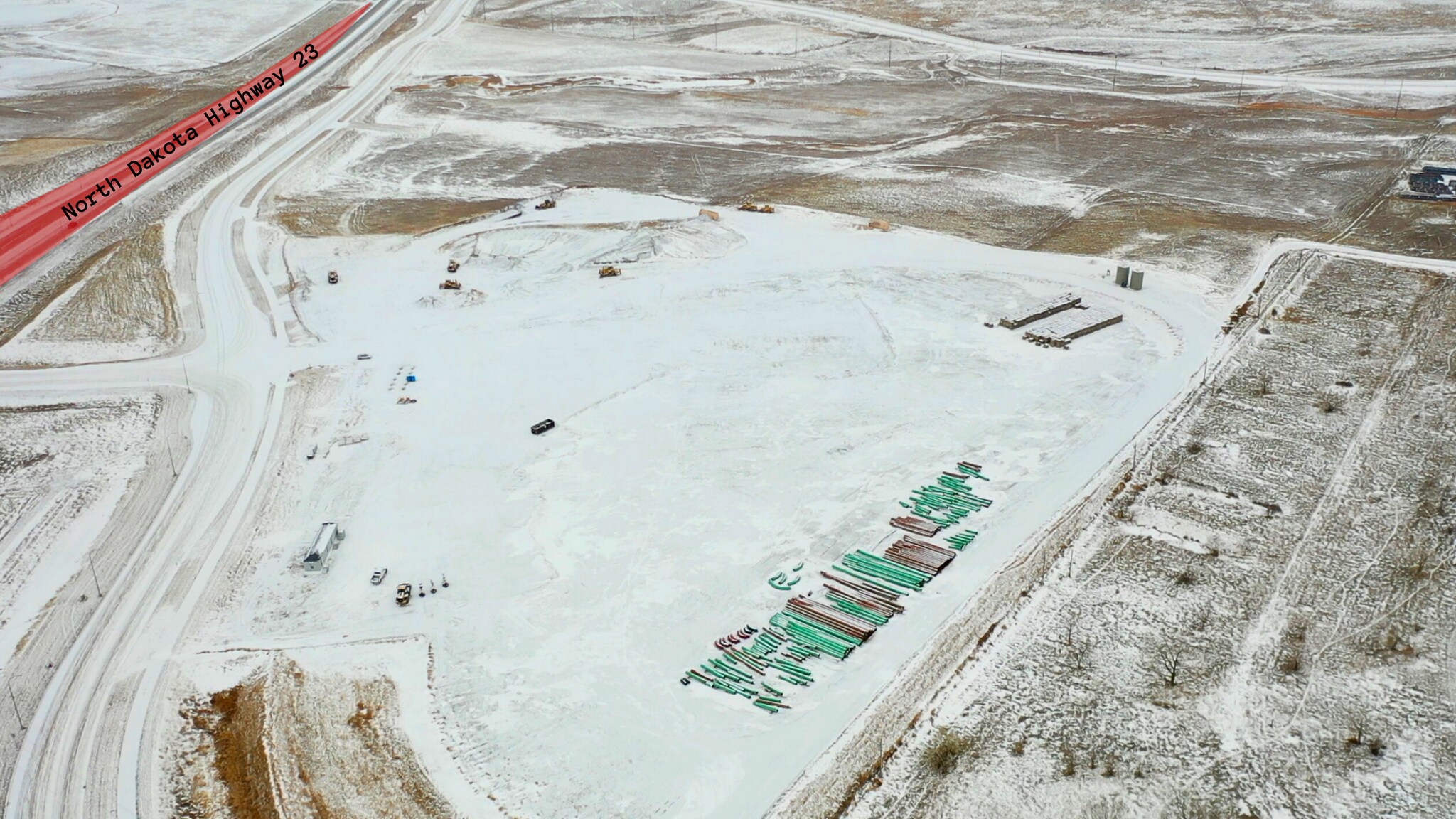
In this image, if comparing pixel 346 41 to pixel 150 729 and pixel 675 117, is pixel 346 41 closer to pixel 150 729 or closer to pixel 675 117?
pixel 675 117

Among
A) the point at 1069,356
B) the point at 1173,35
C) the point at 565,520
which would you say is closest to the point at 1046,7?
the point at 1173,35

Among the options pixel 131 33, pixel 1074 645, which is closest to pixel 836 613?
pixel 1074 645

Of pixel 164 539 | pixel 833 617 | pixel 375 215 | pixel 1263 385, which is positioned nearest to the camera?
pixel 833 617

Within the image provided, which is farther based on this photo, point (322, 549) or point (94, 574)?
point (322, 549)

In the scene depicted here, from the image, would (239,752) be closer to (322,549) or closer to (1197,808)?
(322,549)

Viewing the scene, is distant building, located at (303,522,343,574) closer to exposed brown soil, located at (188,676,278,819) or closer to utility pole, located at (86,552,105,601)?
exposed brown soil, located at (188,676,278,819)

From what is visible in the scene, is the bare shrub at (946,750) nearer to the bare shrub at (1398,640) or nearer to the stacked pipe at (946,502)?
the stacked pipe at (946,502)
